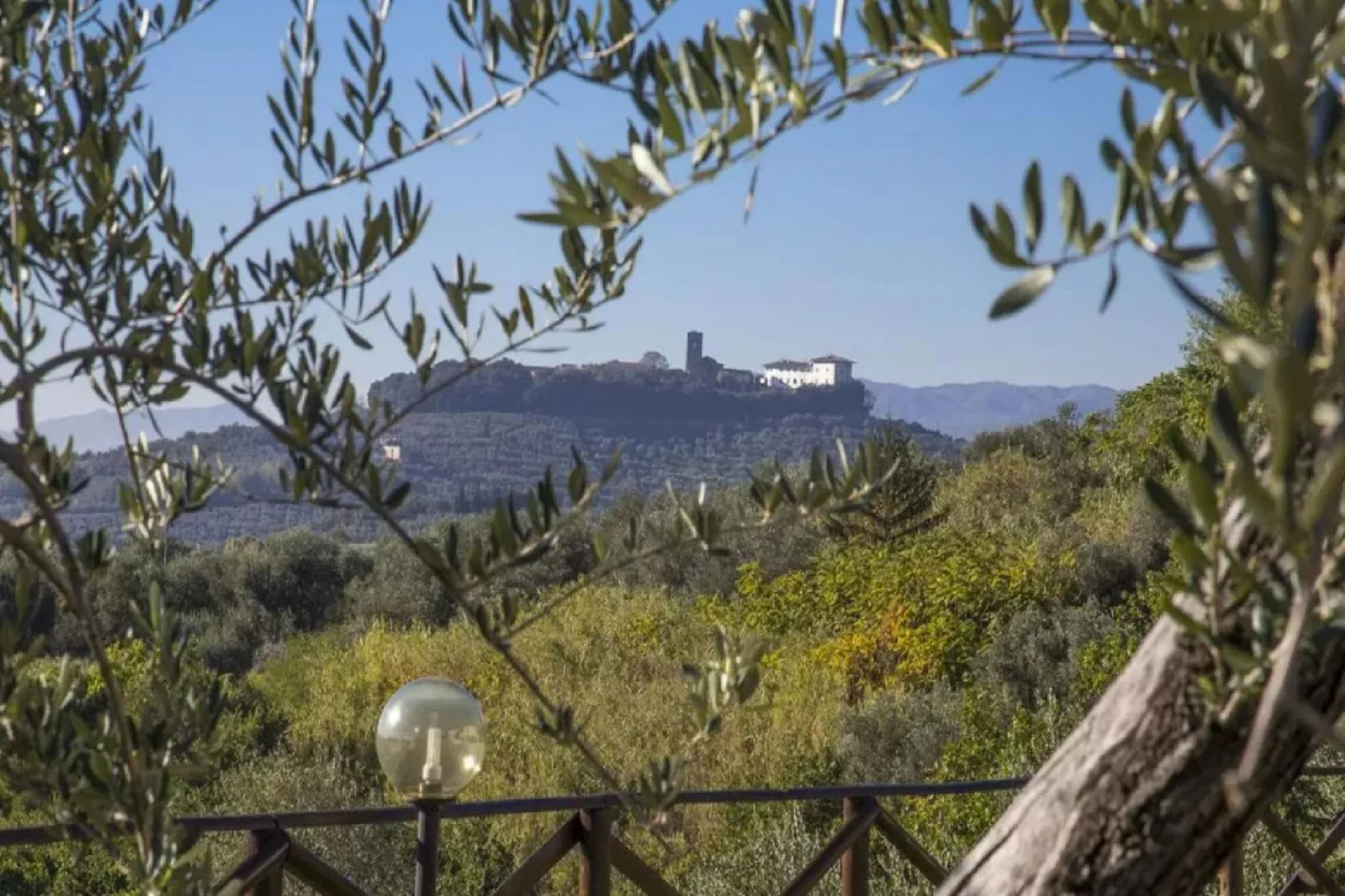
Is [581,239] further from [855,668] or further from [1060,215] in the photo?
[855,668]

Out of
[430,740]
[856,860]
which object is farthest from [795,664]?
[430,740]

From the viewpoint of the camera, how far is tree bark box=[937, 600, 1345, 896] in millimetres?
843

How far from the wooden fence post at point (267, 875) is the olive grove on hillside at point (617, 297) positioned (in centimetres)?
117

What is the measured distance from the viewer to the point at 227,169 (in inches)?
55.2

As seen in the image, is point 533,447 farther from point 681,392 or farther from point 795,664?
point 795,664

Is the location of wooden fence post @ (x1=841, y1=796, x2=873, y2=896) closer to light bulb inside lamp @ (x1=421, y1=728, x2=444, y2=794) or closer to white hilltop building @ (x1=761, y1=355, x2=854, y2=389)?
light bulb inside lamp @ (x1=421, y1=728, x2=444, y2=794)

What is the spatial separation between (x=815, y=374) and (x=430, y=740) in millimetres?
36624

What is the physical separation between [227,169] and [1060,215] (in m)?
1.01

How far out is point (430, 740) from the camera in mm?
2396

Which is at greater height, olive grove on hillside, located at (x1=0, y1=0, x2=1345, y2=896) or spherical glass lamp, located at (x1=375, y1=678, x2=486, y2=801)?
olive grove on hillside, located at (x1=0, y1=0, x2=1345, y2=896)

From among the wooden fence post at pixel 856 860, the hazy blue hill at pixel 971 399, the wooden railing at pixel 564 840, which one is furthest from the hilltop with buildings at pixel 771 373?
the wooden fence post at pixel 856 860

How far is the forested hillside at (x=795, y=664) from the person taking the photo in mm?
9539

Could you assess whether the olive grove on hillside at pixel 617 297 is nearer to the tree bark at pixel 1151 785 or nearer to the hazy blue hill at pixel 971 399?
the tree bark at pixel 1151 785

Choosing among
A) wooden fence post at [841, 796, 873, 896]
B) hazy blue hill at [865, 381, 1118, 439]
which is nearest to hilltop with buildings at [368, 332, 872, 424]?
hazy blue hill at [865, 381, 1118, 439]
